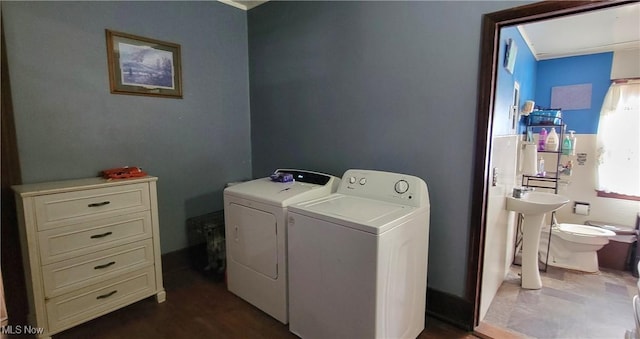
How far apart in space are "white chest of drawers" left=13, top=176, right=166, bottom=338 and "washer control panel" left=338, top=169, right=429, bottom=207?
1.32 m

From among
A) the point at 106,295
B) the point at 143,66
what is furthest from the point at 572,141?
the point at 106,295

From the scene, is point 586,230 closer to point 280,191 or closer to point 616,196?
point 616,196

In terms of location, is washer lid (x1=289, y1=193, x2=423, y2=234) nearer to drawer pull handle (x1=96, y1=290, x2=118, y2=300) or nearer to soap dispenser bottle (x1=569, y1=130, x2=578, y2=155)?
drawer pull handle (x1=96, y1=290, x2=118, y2=300)

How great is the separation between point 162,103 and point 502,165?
8.66 ft

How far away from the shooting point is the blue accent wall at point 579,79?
3.15 metres

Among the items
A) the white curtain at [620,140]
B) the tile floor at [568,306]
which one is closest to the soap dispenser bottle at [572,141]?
the white curtain at [620,140]

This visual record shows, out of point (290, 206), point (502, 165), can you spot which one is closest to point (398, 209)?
point (290, 206)

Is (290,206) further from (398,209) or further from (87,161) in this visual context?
(87,161)

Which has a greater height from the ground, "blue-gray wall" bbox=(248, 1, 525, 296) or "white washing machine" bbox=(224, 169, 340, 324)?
"blue-gray wall" bbox=(248, 1, 525, 296)

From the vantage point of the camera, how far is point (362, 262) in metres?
1.40

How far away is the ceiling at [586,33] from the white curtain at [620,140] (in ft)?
1.48

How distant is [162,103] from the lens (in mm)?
2385

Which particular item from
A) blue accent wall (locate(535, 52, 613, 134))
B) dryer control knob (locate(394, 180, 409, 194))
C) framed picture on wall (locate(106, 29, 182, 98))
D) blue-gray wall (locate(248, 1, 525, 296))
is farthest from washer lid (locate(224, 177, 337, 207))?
blue accent wall (locate(535, 52, 613, 134))

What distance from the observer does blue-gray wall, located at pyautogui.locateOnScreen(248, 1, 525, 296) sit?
1.74 m
